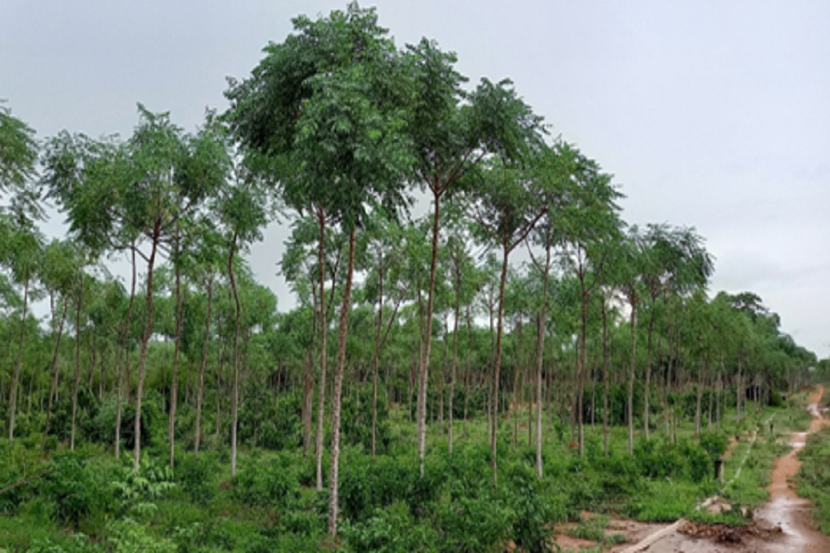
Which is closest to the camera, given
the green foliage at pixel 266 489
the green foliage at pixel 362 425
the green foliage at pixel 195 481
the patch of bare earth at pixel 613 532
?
the patch of bare earth at pixel 613 532

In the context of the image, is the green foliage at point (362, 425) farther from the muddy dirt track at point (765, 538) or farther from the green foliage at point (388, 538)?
the green foliage at point (388, 538)

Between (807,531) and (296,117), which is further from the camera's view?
(807,531)

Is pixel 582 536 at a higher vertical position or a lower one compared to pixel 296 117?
lower

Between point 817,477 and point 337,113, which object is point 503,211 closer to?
point 337,113

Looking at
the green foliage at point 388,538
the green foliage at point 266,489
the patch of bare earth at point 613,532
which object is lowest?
the patch of bare earth at point 613,532

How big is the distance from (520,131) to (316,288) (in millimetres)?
10065

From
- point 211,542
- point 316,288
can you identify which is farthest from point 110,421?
point 211,542

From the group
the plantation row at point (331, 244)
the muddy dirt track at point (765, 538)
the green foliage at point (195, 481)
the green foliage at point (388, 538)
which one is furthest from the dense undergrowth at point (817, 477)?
the green foliage at point (195, 481)

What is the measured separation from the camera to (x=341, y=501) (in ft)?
36.3

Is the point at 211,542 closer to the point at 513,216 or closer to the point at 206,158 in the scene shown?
the point at 206,158

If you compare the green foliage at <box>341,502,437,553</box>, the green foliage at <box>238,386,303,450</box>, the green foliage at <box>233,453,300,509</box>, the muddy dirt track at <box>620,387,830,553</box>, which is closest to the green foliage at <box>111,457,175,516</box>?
the green foliage at <box>341,502,437,553</box>

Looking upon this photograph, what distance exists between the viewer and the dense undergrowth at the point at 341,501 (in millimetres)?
8438

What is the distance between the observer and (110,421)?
882 inches

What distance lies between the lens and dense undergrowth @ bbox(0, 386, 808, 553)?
8438mm
